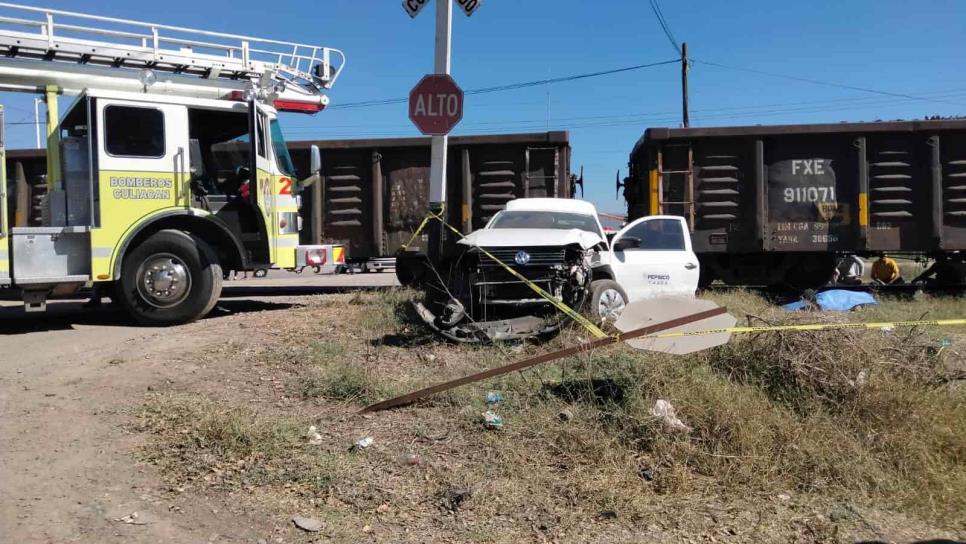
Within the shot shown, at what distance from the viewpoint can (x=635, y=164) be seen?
42.8 ft

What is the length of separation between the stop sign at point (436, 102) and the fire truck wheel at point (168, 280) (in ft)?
9.92

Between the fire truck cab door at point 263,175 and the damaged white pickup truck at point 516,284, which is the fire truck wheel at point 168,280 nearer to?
the fire truck cab door at point 263,175

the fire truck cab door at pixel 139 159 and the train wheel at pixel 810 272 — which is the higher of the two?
the fire truck cab door at pixel 139 159

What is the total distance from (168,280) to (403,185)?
5179 millimetres

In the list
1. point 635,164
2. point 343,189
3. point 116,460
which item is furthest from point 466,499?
point 635,164

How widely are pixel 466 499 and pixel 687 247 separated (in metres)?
5.85

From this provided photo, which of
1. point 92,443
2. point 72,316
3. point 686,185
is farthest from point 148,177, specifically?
point 686,185

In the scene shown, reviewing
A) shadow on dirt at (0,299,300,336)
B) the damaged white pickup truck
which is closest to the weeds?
the damaged white pickup truck

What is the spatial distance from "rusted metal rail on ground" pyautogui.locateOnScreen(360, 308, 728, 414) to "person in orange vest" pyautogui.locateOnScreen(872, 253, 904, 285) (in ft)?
Result: 33.0

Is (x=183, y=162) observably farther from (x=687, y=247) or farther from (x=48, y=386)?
(x=687, y=247)

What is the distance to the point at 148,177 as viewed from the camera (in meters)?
7.89

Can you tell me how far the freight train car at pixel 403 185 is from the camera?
39.2 feet

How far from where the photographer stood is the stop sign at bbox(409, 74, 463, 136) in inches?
295

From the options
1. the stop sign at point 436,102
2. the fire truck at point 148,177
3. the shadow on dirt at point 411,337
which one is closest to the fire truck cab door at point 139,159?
the fire truck at point 148,177
